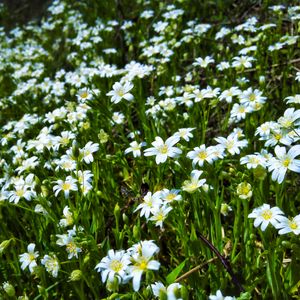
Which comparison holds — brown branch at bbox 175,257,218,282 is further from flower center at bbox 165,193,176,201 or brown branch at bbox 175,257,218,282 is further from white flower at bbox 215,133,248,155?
white flower at bbox 215,133,248,155

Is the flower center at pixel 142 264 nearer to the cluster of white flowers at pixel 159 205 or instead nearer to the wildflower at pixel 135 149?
the cluster of white flowers at pixel 159 205

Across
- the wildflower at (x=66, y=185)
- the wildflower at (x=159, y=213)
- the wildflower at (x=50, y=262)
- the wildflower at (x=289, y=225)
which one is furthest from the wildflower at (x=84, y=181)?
the wildflower at (x=289, y=225)

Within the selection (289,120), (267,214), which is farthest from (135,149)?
(267,214)

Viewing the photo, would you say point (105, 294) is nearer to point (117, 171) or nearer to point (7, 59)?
point (117, 171)

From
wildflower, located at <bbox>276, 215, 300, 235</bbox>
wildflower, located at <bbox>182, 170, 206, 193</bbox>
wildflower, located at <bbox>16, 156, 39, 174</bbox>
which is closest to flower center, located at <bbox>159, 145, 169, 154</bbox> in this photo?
wildflower, located at <bbox>182, 170, 206, 193</bbox>

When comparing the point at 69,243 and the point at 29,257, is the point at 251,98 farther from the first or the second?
the point at 29,257

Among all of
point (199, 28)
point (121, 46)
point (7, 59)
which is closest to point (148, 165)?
point (199, 28)
